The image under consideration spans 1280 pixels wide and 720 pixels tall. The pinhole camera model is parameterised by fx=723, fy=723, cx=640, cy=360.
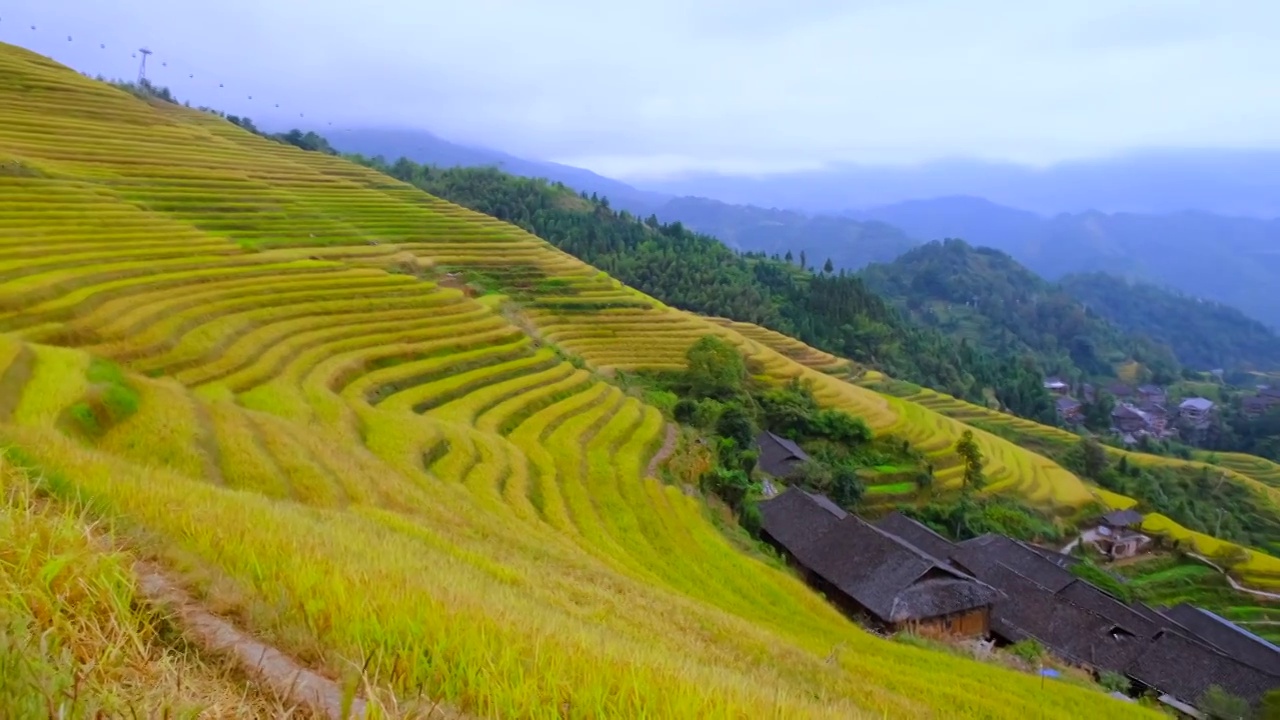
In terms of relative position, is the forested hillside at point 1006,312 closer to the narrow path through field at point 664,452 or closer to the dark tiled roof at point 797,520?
the dark tiled roof at point 797,520

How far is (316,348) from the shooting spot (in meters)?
19.3

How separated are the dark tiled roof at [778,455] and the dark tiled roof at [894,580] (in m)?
8.90

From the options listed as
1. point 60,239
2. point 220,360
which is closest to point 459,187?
point 60,239

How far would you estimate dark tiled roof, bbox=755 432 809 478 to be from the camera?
29750 millimetres

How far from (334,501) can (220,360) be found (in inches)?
381

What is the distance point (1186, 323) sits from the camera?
153375 mm

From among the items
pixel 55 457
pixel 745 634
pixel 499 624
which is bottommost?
pixel 745 634

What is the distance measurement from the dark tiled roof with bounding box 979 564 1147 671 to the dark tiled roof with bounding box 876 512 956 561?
298cm

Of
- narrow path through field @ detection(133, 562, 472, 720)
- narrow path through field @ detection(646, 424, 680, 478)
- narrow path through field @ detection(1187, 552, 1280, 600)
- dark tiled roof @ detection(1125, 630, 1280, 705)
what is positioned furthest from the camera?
narrow path through field @ detection(1187, 552, 1280, 600)

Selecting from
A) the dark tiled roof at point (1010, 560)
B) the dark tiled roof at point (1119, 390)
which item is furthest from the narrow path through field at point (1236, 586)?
the dark tiled roof at point (1119, 390)

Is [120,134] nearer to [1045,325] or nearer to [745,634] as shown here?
[745,634]

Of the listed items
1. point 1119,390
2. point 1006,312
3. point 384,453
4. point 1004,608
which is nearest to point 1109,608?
point 1004,608

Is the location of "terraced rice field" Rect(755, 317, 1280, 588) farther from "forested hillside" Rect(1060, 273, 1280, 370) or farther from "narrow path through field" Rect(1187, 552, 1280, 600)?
"forested hillside" Rect(1060, 273, 1280, 370)

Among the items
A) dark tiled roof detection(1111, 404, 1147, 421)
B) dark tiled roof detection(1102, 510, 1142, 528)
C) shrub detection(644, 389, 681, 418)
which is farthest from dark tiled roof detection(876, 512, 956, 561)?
dark tiled roof detection(1111, 404, 1147, 421)
